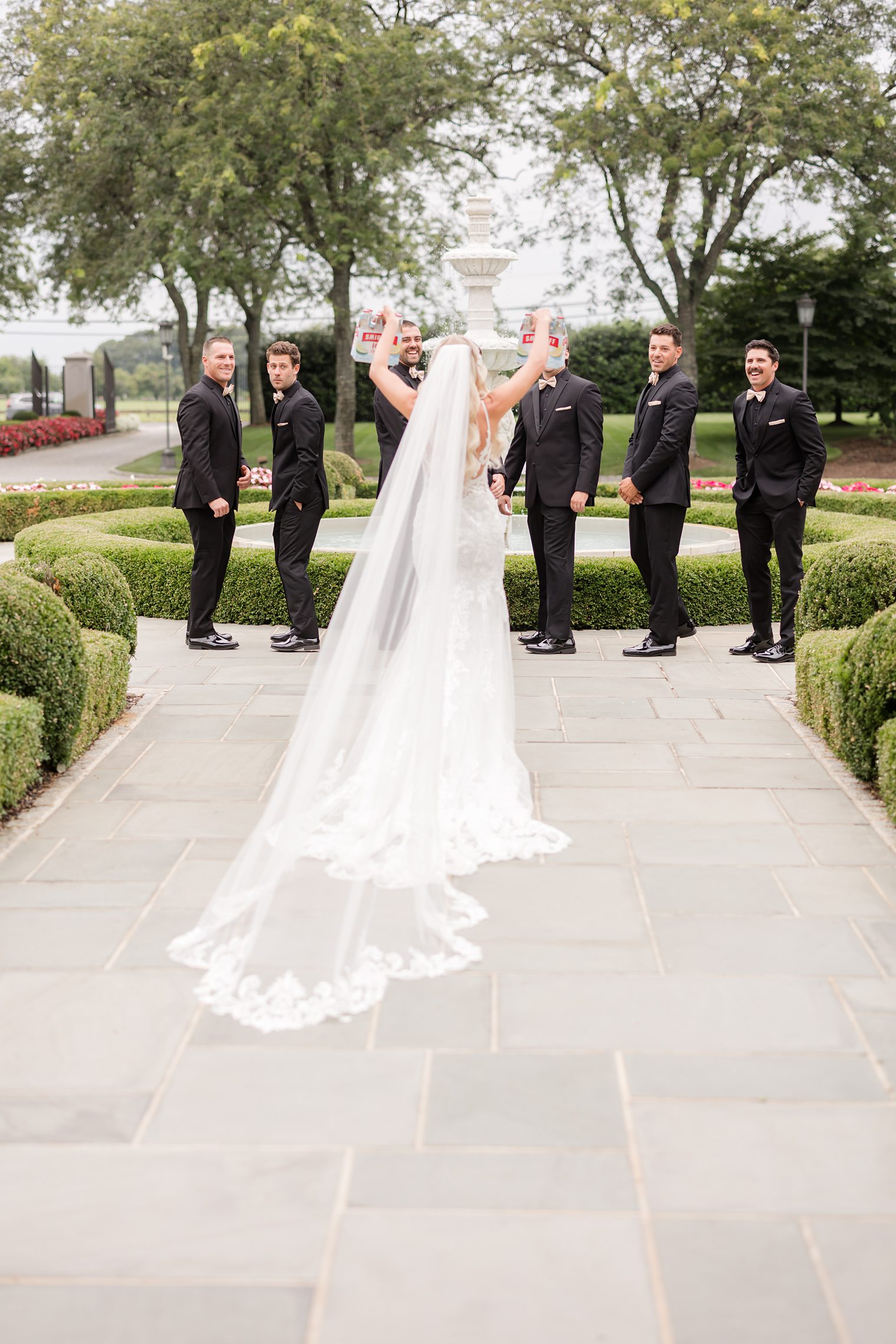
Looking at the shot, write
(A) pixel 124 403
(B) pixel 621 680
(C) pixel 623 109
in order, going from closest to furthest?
(B) pixel 621 680
(C) pixel 623 109
(A) pixel 124 403

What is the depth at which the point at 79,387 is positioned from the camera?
137 feet

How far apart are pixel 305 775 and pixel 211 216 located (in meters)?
21.7

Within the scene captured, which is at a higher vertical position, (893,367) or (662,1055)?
(893,367)

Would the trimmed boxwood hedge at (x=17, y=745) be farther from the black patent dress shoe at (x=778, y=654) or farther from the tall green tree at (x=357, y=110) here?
the tall green tree at (x=357, y=110)

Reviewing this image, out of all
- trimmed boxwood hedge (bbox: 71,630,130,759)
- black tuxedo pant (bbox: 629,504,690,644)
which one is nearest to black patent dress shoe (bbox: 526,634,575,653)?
black tuxedo pant (bbox: 629,504,690,644)

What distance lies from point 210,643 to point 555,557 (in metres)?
2.43

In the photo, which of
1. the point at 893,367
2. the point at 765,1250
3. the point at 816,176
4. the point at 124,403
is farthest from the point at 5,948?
the point at 124,403

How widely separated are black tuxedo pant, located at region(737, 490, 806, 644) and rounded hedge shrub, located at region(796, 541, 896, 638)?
0.85 meters

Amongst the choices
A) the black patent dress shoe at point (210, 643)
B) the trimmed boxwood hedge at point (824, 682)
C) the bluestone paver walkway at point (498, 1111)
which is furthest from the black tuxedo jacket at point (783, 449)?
the black patent dress shoe at point (210, 643)

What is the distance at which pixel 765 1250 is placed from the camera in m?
2.50

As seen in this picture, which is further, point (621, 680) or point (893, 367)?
point (893, 367)

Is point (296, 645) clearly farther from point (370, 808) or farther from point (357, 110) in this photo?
point (357, 110)

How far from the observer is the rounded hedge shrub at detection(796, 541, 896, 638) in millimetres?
6762

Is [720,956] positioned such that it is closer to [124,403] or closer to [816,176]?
[816,176]
